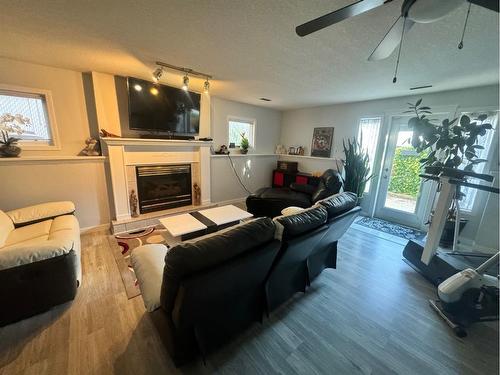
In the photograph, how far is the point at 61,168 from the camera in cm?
277

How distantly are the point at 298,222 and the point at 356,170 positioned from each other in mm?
2958

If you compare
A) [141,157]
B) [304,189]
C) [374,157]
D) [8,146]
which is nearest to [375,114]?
[374,157]

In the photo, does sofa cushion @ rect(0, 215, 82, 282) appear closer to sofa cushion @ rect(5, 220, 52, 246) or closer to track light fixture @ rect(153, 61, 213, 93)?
sofa cushion @ rect(5, 220, 52, 246)

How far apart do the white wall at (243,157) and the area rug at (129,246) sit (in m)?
1.68

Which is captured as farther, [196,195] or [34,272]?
[196,195]

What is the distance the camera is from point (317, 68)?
241cm

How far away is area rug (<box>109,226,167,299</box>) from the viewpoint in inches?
79.7

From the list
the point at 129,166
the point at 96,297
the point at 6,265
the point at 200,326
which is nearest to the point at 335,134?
the point at 129,166

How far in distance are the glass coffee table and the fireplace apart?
111 cm

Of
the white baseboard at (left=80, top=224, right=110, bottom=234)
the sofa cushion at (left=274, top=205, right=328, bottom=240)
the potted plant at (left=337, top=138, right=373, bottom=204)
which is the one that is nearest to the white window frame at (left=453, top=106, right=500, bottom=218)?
the potted plant at (left=337, top=138, right=373, bottom=204)

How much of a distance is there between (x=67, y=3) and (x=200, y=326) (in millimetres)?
2382

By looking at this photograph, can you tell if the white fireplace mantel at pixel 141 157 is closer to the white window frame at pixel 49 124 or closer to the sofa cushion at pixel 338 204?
the white window frame at pixel 49 124

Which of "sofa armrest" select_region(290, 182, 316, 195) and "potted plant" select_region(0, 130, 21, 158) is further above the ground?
"potted plant" select_region(0, 130, 21, 158)

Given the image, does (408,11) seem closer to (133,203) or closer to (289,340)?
(289,340)
